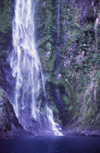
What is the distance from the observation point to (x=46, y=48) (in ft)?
72.0

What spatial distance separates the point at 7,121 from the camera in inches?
561

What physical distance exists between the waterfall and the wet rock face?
282 cm

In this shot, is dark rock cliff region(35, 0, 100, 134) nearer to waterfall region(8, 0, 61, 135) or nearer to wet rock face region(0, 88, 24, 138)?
waterfall region(8, 0, 61, 135)

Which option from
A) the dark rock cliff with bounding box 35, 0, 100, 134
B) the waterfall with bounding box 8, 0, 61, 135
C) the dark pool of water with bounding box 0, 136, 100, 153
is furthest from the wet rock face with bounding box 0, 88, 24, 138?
the dark rock cliff with bounding box 35, 0, 100, 134

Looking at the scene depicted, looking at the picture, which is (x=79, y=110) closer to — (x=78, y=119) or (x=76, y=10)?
(x=78, y=119)

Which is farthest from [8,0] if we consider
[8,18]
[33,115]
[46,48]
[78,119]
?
A: [78,119]

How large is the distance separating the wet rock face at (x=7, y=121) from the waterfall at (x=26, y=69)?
2815 mm

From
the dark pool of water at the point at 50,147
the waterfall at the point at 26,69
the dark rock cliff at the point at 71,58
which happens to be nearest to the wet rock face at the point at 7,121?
the dark pool of water at the point at 50,147

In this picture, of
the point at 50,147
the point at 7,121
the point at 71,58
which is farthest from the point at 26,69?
the point at 50,147

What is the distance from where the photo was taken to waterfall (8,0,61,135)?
60.5ft

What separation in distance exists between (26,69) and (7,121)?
291 inches

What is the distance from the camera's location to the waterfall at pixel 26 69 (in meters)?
18.4

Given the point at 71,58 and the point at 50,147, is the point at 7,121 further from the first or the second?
the point at 71,58

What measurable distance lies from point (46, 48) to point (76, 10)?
6.19m
